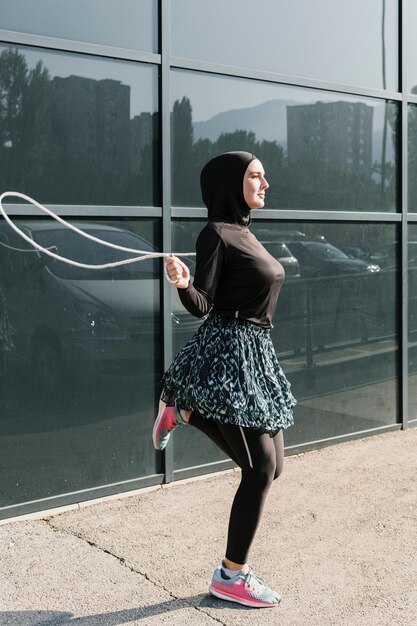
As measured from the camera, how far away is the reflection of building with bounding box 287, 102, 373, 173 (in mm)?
6043

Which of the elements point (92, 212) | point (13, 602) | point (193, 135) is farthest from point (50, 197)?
point (13, 602)

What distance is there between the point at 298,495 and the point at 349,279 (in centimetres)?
184

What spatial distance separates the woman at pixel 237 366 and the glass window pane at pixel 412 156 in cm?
334

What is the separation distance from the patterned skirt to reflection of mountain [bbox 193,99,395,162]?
2033mm

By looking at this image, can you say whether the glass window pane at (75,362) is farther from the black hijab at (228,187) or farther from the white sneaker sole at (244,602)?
the white sneaker sole at (244,602)

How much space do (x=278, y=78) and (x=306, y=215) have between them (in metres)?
0.92

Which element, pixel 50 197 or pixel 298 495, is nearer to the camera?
pixel 50 197

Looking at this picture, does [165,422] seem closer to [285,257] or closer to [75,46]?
[75,46]

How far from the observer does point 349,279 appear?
254 inches

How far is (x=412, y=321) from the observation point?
6.97 metres

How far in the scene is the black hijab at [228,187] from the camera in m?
3.77

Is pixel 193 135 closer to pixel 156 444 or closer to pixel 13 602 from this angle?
pixel 156 444

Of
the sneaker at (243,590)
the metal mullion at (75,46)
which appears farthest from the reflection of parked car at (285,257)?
the sneaker at (243,590)

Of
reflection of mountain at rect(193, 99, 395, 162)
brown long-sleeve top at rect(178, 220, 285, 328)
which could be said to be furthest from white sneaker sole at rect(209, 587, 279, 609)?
reflection of mountain at rect(193, 99, 395, 162)
